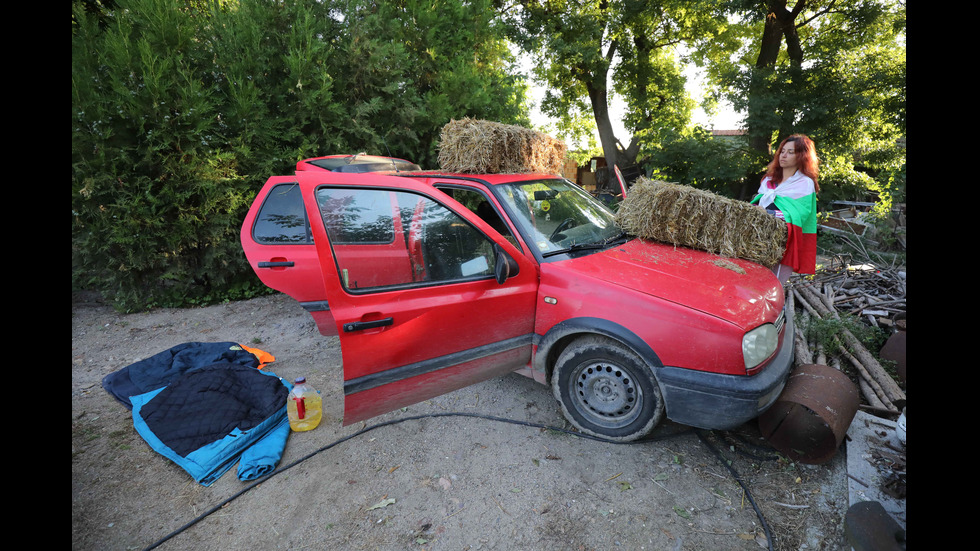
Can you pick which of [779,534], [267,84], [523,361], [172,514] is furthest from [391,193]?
[267,84]

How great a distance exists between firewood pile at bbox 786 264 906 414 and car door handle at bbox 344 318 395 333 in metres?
3.44

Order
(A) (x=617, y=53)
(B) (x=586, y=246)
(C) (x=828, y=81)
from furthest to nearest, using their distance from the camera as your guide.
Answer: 1. (A) (x=617, y=53)
2. (C) (x=828, y=81)
3. (B) (x=586, y=246)

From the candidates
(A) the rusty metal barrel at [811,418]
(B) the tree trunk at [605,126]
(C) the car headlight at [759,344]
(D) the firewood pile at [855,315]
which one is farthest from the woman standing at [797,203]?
(B) the tree trunk at [605,126]

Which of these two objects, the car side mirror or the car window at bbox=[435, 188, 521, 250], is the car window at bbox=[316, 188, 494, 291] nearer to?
the car side mirror

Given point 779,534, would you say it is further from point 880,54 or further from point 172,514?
point 880,54

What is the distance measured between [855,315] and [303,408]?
6.37 metres

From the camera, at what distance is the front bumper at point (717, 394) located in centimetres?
235

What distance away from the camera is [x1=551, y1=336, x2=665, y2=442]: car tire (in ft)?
8.67

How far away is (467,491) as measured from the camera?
2.53 m

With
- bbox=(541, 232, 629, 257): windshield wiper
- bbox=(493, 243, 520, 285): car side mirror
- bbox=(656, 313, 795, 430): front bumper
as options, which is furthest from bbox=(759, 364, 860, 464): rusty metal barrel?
bbox=(493, 243, 520, 285): car side mirror

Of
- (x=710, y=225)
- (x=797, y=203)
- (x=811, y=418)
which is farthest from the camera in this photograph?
(x=797, y=203)

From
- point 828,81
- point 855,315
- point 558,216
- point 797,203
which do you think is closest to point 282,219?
point 558,216

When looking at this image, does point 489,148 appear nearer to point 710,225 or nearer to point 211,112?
point 710,225

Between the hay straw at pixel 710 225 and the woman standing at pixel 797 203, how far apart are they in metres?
0.20
